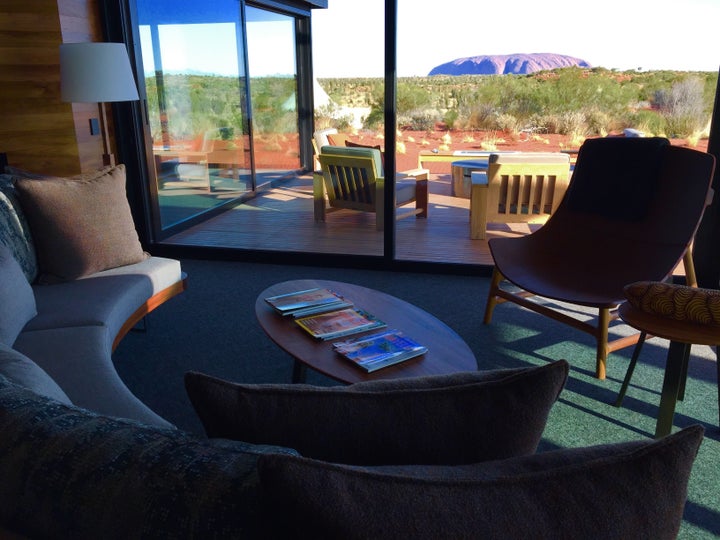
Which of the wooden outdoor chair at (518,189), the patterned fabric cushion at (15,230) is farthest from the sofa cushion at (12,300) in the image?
the wooden outdoor chair at (518,189)

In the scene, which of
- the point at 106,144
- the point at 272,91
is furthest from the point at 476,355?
the point at 272,91

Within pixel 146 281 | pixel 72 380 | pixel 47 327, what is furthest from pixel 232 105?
pixel 72 380

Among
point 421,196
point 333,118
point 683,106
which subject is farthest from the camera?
point 421,196

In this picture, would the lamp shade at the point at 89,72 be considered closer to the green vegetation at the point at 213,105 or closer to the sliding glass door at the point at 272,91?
the green vegetation at the point at 213,105

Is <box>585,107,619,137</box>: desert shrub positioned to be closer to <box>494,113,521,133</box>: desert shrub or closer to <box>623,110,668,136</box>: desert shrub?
<box>623,110,668,136</box>: desert shrub

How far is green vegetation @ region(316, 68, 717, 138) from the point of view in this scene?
3.83 meters

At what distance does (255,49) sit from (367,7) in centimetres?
297

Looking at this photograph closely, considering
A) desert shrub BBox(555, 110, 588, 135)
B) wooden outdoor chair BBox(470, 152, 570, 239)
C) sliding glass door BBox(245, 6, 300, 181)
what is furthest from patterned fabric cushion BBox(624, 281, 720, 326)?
sliding glass door BBox(245, 6, 300, 181)

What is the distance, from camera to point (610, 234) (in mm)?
3252

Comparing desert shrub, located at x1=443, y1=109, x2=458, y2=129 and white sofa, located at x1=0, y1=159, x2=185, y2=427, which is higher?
desert shrub, located at x1=443, y1=109, x2=458, y2=129

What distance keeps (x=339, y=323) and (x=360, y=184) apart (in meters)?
3.32

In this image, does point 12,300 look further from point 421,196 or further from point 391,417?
point 421,196

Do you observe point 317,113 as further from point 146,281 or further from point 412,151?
point 146,281

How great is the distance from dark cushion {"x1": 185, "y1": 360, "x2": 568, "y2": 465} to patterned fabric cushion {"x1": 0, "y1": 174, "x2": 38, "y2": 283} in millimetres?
2131
